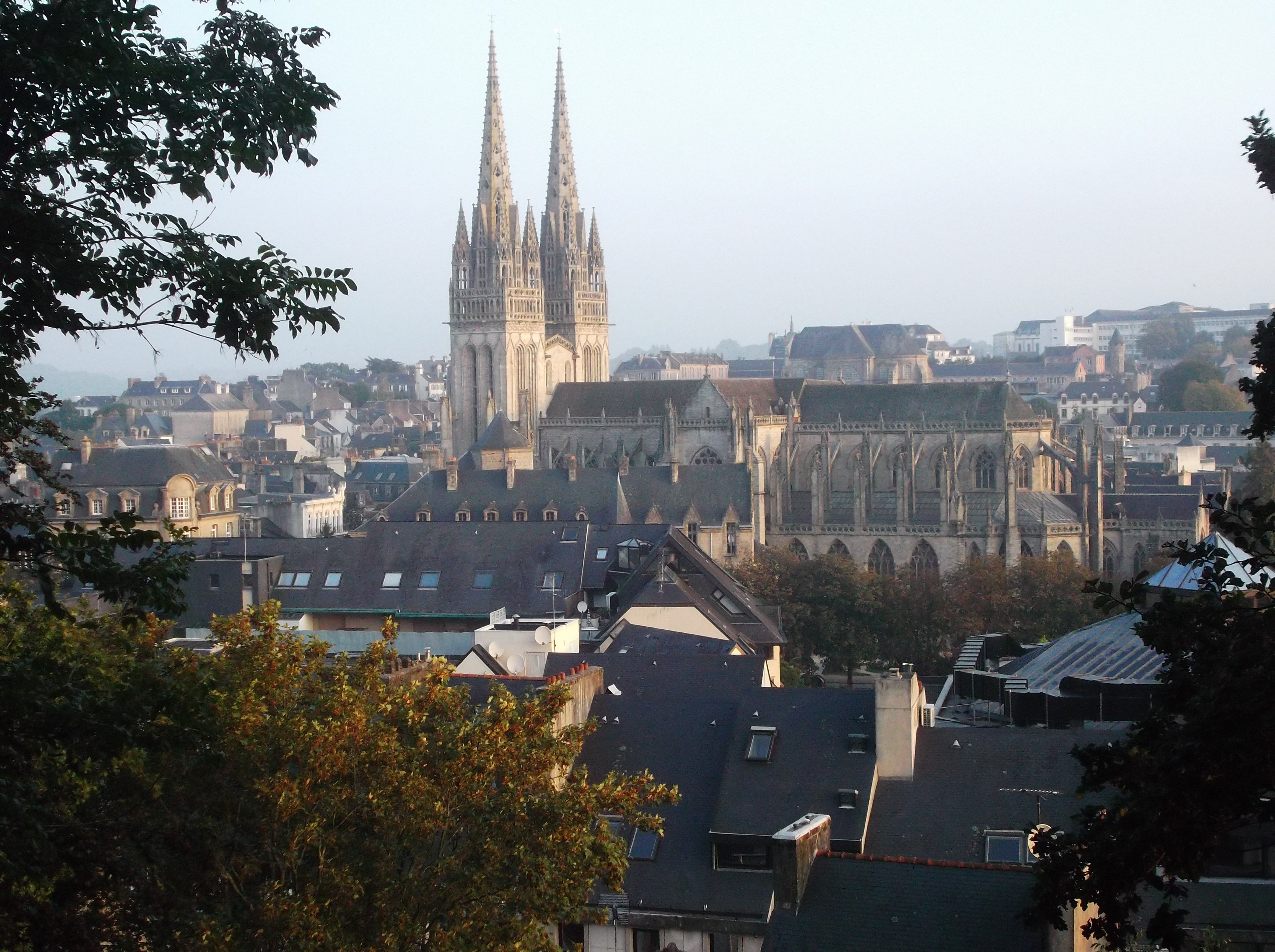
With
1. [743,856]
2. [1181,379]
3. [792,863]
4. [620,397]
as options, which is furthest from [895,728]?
[1181,379]

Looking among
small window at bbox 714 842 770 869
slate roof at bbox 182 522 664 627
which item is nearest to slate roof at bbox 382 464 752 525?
slate roof at bbox 182 522 664 627

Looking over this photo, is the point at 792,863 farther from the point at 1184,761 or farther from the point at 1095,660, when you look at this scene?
the point at 1095,660

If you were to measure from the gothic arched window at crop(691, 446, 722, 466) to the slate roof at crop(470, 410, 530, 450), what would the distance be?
1233 cm

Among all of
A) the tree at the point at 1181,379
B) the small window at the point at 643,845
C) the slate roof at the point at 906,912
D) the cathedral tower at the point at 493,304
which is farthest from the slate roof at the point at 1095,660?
the tree at the point at 1181,379

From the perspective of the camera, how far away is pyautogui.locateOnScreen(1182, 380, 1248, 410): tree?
594ft

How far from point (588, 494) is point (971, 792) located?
2192 inches

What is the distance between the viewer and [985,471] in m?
100

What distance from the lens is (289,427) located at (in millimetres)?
194375

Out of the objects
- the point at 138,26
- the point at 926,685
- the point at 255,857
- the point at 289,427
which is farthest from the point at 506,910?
the point at 289,427

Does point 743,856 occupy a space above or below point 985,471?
below

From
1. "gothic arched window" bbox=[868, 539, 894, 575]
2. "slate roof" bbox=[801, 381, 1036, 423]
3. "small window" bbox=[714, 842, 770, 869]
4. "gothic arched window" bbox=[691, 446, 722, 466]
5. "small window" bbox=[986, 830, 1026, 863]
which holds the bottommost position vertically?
"gothic arched window" bbox=[868, 539, 894, 575]

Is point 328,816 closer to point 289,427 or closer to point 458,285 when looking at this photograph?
point 458,285

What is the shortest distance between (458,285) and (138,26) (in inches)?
4177

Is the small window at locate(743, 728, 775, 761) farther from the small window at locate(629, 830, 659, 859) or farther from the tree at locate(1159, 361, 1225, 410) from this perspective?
the tree at locate(1159, 361, 1225, 410)
